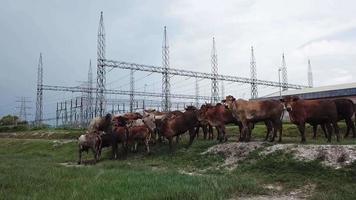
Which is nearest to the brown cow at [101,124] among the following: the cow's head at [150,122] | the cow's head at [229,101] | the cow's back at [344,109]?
the cow's head at [150,122]

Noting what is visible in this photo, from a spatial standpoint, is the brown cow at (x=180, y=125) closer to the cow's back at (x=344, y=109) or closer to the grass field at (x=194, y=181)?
the grass field at (x=194, y=181)

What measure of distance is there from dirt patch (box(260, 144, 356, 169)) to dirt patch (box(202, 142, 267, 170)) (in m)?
1.68

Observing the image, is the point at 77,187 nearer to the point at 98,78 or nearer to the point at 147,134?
the point at 147,134

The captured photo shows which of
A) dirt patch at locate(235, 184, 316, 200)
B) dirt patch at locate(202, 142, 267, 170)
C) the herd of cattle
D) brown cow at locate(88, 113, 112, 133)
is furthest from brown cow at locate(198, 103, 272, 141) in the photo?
dirt patch at locate(235, 184, 316, 200)

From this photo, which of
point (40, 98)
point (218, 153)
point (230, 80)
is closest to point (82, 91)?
point (40, 98)

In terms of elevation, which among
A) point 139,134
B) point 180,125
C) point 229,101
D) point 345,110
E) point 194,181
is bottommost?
point 194,181

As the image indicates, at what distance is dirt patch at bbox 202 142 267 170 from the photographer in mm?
18188

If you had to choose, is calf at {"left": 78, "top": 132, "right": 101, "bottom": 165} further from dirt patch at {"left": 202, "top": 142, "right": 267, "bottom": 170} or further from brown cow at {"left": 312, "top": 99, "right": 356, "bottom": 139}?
brown cow at {"left": 312, "top": 99, "right": 356, "bottom": 139}

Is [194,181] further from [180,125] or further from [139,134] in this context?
[139,134]

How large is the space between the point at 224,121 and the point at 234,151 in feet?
16.8

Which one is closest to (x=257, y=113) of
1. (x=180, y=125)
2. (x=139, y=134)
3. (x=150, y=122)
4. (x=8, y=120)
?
(x=180, y=125)

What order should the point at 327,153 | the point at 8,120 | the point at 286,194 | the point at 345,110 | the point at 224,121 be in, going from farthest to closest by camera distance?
the point at 8,120 < the point at 224,121 < the point at 345,110 < the point at 327,153 < the point at 286,194

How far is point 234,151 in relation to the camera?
19.1m

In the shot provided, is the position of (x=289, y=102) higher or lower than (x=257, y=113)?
higher
